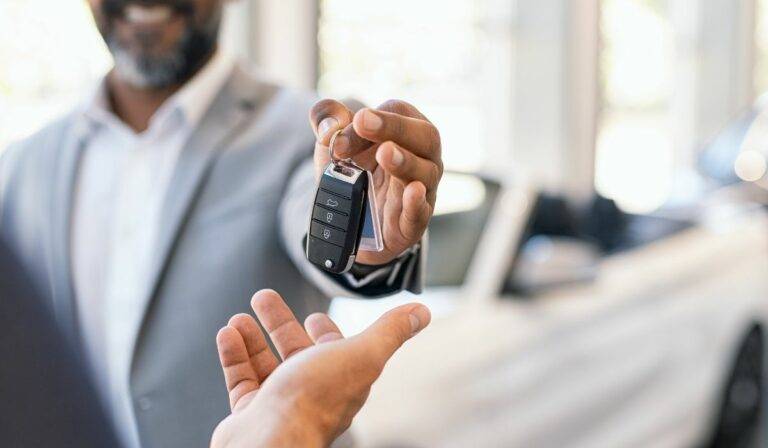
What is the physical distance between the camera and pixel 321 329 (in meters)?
0.36

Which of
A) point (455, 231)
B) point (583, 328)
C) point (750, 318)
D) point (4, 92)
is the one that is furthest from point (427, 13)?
point (750, 318)

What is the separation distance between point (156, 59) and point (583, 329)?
4.43 feet

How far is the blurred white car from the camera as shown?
1.21 m

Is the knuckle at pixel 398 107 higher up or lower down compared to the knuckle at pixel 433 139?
higher up

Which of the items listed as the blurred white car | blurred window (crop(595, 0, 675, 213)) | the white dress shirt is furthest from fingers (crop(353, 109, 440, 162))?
blurred window (crop(595, 0, 675, 213))

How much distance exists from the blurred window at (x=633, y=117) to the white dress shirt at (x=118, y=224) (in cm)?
83

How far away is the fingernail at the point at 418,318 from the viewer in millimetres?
337

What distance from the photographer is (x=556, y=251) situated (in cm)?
180

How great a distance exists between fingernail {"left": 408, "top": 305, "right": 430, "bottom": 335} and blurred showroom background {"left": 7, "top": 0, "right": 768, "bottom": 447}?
37 mm

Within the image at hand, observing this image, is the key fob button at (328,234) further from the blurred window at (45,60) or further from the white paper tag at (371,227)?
the blurred window at (45,60)

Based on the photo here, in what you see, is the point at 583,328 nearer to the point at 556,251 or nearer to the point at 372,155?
the point at 556,251

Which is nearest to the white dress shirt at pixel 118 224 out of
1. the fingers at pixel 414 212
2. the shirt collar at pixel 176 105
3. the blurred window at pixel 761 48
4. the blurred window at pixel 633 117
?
the shirt collar at pixel 176 105

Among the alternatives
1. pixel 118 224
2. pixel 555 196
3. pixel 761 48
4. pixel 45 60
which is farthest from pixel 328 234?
pixel 761 48

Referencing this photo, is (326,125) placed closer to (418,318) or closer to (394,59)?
(418,318)
